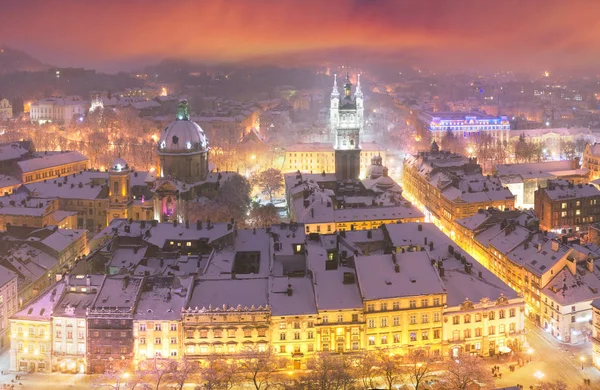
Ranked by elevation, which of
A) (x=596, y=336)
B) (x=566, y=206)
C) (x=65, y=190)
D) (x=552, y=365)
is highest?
(x=65, y=190)

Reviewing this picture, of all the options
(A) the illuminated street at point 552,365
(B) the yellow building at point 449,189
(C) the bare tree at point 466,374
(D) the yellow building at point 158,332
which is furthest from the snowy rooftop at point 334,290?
(B) the yellow building at point 449,189

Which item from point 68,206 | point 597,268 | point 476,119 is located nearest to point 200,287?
point 597,268

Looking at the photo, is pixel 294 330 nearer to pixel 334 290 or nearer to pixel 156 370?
pixel 334 290

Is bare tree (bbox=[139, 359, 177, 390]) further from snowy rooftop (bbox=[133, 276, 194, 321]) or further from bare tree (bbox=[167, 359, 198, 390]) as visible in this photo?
snowy rooftop (bbox=[133, 276, 194, 321])

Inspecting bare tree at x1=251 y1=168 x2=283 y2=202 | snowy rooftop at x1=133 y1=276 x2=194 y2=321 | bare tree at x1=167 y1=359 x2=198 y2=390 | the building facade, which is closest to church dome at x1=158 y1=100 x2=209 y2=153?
bare tree at x1=251 y1=168 x2=283 y2=202

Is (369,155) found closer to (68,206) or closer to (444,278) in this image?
(68,206)

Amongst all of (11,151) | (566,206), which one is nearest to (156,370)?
(566,206)

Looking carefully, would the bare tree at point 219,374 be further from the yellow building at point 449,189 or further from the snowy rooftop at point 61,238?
the yellow building at point 449,189
